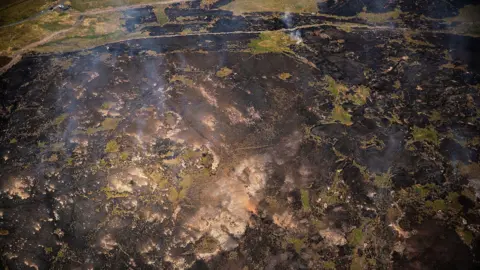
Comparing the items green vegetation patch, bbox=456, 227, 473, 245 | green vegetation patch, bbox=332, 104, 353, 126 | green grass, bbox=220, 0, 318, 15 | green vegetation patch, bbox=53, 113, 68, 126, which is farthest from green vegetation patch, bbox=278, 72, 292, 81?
green vegetation patch, bbox=53, 113, 68, 126

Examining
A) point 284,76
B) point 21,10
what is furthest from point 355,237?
point 21,10

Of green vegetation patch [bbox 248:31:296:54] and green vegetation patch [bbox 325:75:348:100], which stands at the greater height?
→ green vegetation patch [bbox 248:31:296:54]

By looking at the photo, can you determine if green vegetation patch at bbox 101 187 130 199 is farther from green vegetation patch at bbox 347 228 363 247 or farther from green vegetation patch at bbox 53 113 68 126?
green vegetation patch at bbox 347 228 363 247

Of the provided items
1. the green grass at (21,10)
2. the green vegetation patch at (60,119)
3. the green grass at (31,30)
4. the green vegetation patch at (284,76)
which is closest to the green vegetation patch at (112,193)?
the green vegetation patch at (60,119)

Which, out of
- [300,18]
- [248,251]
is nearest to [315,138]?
[248,251]

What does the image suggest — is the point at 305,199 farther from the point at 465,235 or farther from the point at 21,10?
the point at 21,10

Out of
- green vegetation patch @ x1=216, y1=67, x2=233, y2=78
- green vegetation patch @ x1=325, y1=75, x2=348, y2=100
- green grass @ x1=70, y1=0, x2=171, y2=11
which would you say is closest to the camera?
green vegetation patch @ x1=325, y1=75, x2=348, y2=100
